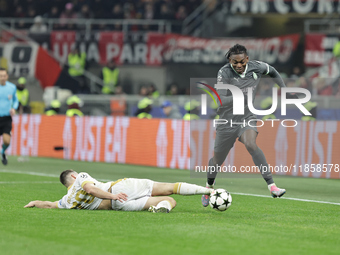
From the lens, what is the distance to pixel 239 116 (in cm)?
1005

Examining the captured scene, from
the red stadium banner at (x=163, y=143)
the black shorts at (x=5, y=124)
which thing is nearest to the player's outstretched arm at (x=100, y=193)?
the red stadium banner at (x=163, y=143)

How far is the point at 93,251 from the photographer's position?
20.7 feet

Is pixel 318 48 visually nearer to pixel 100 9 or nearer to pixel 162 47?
pixel 162 47

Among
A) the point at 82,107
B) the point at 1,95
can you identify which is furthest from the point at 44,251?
the point at 82,107

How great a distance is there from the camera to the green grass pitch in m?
6.54

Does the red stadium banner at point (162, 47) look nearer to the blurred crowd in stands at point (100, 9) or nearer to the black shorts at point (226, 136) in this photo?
the blurred crowd in stands at point (100, 9)

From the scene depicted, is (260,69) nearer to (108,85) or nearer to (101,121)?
(101,121)

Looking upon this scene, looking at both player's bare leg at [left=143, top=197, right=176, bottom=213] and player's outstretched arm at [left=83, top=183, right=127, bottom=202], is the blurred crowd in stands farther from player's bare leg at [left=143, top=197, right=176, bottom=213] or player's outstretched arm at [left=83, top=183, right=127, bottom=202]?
player's outstretched arm at [left=83, top=183, right=127, bottom=202]

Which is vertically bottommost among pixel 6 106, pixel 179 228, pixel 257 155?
pixel 179 228

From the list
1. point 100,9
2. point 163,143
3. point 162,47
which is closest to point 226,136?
point 163,143

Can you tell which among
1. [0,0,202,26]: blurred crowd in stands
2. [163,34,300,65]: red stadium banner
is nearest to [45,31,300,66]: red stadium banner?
[163,34,300,65]: red stadium banner

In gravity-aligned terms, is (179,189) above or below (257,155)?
below

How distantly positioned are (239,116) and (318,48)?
45.8 ft

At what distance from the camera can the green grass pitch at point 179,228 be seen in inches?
257
